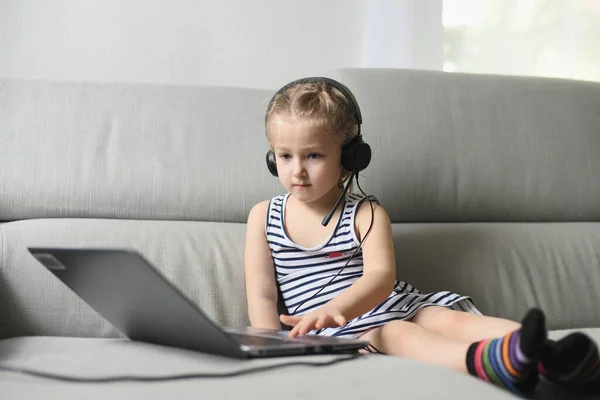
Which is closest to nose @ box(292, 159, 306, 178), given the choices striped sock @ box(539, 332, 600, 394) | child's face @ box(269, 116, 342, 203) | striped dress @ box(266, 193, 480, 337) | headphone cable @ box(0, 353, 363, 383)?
child's face @ box(269, 116, 342, 203)

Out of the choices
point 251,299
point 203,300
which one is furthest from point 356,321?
point 203,300

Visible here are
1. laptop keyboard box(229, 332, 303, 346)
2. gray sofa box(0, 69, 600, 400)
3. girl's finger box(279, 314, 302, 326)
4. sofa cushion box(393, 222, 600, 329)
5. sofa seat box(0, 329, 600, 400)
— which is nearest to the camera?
sofa seat box(0, 329, 600, 400)

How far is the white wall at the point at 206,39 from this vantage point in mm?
2014

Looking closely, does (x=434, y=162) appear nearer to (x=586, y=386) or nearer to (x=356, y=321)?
(x=356, y=321)

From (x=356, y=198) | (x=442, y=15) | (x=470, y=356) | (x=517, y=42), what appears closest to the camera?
(x=470, y=356)

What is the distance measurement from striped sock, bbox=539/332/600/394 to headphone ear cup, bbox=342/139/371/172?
61 centimetres

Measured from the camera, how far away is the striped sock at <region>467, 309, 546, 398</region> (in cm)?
85

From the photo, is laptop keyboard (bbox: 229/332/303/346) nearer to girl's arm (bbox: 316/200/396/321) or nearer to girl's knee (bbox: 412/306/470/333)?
girl's arm (bbox: 316/200/396/321)

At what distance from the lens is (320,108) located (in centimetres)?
140

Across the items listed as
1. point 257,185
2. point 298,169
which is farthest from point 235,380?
point 257,185

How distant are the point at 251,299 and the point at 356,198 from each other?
0.31m

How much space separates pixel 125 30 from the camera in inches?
81.4

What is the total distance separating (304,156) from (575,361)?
0.68m

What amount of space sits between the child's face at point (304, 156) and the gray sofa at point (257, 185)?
24cm
